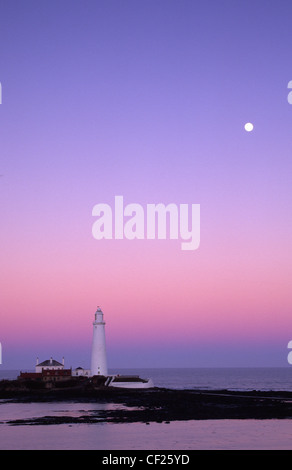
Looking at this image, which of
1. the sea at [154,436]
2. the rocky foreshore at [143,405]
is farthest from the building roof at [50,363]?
the sea at [154,436]

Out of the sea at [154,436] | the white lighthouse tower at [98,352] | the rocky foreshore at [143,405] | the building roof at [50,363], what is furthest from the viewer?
the building roof at [50,363]

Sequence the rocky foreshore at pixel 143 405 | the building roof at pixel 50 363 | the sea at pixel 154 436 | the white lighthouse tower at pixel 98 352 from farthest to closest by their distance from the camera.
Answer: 1. the building roof at pixel 50 363
2. the white lighthouse tower at pixel 98 352
3. the rocky foreshore at pixel 143 405
4. the sea at pixel 154 436

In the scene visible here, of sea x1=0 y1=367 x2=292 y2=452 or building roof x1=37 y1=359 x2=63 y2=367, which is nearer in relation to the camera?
sea x1=0 y1=367 x2=292 y2=452

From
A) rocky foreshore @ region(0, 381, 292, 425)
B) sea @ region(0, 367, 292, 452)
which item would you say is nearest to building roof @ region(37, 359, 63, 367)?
rocky foreshore @ region(0, 381, 292, 425)

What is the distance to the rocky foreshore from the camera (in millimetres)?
54469

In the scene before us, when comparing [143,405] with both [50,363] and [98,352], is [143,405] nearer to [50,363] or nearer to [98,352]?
[98,352]

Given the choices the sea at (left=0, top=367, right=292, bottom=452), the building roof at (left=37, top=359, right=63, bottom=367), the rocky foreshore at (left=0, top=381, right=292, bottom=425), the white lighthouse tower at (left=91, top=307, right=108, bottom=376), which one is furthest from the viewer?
the building roof at (left=37, top=359, right=63, bottom=367)

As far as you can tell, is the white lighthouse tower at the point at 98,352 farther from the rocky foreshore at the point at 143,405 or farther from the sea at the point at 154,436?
the sea at the point at 154,436

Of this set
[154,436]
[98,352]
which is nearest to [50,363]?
[98,352]

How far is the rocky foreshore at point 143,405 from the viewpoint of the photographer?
5447 cm

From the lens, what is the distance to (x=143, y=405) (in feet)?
219

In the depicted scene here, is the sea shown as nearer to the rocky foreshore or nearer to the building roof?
the rocky foreshore

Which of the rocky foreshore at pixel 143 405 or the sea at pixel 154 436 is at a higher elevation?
the sea at pixel 154 436

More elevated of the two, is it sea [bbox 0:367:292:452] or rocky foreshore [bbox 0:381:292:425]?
sea [bbox 0:367:292:452]
